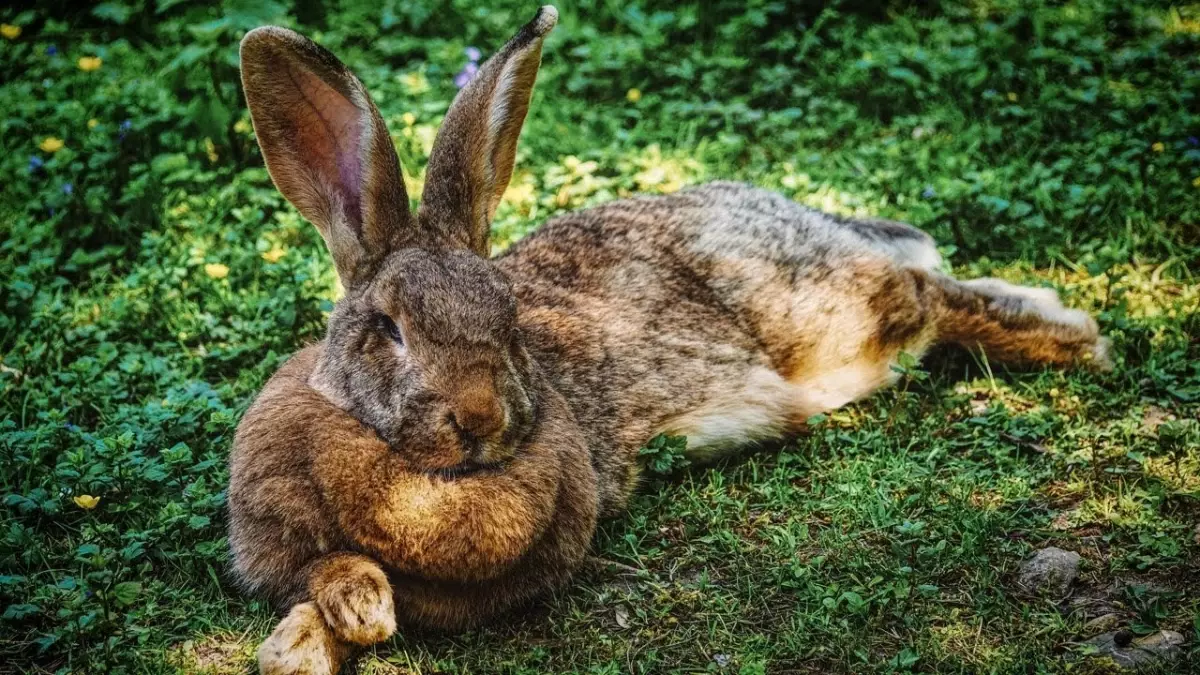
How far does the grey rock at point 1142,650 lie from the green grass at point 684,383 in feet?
0.19

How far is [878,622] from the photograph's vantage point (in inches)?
138

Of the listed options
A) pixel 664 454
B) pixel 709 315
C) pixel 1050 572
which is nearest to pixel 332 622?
pixel 664 454

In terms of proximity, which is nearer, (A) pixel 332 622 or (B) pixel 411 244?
(A) pixel 332 622

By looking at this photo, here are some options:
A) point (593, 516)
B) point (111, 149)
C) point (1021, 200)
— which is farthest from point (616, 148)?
point (593, 516)

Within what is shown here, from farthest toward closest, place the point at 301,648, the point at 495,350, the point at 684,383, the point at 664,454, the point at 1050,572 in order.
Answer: the point at 684,383
the point at 664,454
the point at 1050,572
the point at 495,350
the point at 301,648

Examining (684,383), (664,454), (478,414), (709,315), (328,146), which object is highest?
(328,146)

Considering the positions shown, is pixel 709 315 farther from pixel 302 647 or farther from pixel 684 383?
pixel 302 647

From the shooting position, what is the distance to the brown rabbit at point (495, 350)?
336cm

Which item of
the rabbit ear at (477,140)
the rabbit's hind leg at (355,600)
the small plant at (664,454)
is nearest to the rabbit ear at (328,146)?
the rabbit ear at (477,140)

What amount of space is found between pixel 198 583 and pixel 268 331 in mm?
1466

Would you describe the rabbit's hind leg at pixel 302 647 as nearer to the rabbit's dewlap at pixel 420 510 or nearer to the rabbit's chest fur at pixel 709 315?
the rabbit's dewlap at pixel 420 510

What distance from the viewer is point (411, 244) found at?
Answer: 147 inches

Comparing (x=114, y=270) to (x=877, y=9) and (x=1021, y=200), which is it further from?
(x=877, y=9)

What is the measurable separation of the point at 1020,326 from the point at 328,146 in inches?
110
